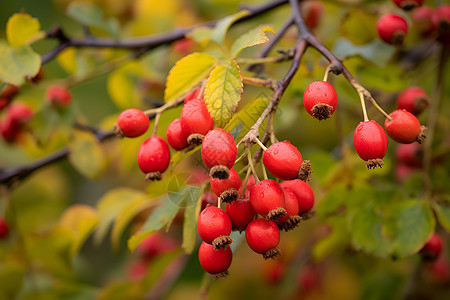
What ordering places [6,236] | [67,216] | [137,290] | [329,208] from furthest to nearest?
[67,216], [6,236], [137,290], [329,208]

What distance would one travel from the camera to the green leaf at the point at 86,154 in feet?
6.10

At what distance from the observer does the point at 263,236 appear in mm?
888

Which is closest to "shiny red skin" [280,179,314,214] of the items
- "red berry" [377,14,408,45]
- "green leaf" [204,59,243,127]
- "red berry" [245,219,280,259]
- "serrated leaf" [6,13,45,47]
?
"red berry" [245,219,280,259]

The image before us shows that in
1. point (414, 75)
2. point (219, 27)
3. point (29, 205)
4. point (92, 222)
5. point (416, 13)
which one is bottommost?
point (29, 205)

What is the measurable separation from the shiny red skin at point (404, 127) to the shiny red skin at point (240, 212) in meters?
0.36

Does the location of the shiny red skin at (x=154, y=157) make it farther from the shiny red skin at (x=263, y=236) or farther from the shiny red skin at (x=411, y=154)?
the shiny red skin at (x=411, y=154)

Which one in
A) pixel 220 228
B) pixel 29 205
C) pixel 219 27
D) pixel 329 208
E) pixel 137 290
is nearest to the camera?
pixel 220 228

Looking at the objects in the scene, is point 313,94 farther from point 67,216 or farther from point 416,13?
point 67,216

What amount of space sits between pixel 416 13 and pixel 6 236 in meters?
2.05

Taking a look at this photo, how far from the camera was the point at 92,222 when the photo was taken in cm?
173

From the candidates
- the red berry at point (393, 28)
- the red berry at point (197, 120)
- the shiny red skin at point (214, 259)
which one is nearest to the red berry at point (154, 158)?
the red berry at point (197, 120)

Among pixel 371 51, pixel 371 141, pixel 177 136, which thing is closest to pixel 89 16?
pixel 177 136

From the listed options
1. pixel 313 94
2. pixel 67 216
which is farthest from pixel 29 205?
pixel 313 94

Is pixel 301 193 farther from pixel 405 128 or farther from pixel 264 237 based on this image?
pixel 405 128
